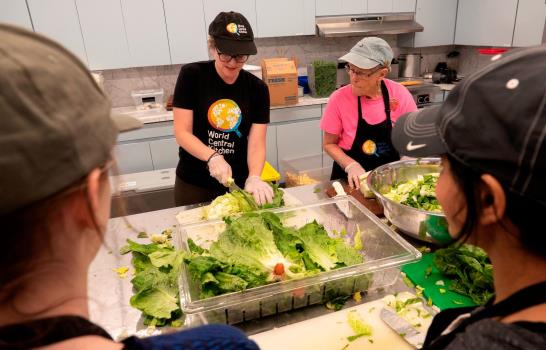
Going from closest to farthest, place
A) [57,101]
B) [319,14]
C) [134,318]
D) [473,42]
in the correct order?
[57,101], [134,318], [319,14], [473,42]

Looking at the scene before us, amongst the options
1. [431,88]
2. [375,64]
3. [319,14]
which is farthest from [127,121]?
[431,88]

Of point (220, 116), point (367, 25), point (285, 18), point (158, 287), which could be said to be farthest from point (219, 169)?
point (367, 25)

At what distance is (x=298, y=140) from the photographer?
4703mm

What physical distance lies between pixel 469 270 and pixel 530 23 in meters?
4.21

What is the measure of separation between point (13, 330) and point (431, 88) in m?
5.09

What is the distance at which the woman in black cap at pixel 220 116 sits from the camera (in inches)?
83.7

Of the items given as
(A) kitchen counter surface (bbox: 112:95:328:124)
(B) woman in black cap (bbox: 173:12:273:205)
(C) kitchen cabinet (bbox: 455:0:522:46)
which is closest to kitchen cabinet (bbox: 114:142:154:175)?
(A) kitchen counter surface (bbox: 112:95:328:124)

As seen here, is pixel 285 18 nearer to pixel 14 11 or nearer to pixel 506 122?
pixel 14 11

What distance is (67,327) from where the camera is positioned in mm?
564

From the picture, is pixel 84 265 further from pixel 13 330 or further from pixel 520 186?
pixel 520 186

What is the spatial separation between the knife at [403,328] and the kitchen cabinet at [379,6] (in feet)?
15.0

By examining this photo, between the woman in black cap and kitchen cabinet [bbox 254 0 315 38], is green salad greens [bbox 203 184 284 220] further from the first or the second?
kitchen cabinet [bbox 254 0 315 38]

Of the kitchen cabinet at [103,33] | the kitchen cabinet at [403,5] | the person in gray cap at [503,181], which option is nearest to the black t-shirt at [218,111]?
the person in gray cap at [503,181]

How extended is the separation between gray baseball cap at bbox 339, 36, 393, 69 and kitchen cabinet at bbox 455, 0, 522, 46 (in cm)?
318
